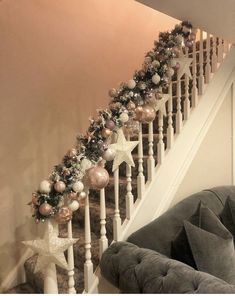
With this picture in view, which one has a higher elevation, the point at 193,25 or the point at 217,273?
the point at 193,25

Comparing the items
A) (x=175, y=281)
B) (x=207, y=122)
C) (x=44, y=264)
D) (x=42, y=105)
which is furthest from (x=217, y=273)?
(x=42, y=105)

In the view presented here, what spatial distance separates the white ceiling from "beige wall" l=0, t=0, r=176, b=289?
1.18 metres

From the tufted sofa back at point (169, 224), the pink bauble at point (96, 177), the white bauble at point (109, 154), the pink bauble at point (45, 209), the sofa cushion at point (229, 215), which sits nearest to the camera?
the pink bauble at point (45, 209)

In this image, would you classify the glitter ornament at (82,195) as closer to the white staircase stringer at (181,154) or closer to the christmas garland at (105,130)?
the christmas garland at (105,130)

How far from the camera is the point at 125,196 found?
2.24m

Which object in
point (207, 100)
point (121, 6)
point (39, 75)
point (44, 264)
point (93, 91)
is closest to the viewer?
point (44, 264)

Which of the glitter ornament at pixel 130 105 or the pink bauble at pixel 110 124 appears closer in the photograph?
the pink bauble at pixel 110 124

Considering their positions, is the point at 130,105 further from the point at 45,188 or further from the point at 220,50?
the point at 220,50

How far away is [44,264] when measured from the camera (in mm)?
1528

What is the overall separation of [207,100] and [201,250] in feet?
4.52

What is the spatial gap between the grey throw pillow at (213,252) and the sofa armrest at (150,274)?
21 cm

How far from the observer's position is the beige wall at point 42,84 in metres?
2.49

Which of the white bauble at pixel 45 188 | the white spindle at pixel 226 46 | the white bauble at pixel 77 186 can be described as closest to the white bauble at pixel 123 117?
the white bauble at pixel 77 186

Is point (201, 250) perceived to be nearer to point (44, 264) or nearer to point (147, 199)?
point (147, 199)
